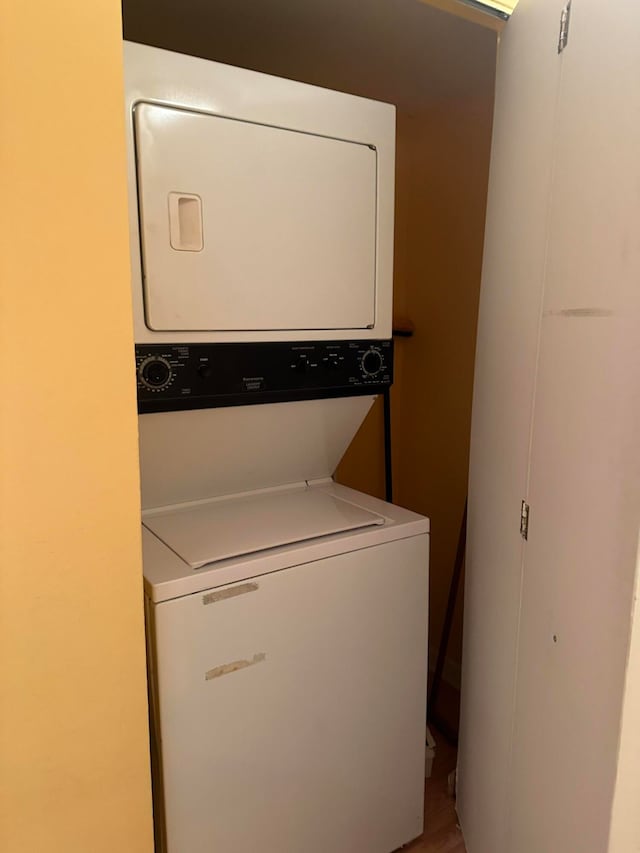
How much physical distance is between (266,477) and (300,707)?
2.03 ft

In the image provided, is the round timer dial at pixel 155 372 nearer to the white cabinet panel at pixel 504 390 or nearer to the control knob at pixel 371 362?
the control knob at pixel 371 362

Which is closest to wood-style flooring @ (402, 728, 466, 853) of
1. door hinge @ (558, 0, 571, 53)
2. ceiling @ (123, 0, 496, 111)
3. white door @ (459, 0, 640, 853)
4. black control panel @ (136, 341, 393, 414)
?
white door @ (459, 0, 640, 853)

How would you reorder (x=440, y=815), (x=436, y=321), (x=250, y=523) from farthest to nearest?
(x=436, y=321) < (x=440, y=815) < (x=250, y=523)

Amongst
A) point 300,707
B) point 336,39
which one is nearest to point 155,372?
point 300,707

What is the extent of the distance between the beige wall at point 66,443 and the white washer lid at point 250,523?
0.32 metres

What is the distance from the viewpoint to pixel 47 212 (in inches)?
37.0

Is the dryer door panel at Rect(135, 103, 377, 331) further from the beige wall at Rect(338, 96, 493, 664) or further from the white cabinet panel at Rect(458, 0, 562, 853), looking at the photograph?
the beige wall at Rect(338, 96, 493, 664)

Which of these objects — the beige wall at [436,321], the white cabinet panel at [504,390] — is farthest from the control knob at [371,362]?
the beige wall at [436,321]

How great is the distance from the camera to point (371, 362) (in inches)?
67.8

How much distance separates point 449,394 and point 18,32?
1.94 metres

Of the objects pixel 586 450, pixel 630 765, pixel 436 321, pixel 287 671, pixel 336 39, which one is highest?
pixel 336 39

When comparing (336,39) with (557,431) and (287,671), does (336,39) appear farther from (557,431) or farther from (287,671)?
(287,671)

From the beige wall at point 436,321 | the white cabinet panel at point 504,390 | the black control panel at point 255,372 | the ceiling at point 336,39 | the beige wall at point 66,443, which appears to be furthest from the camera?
the beige wall at point 436,321

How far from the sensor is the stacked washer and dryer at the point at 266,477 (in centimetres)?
135
